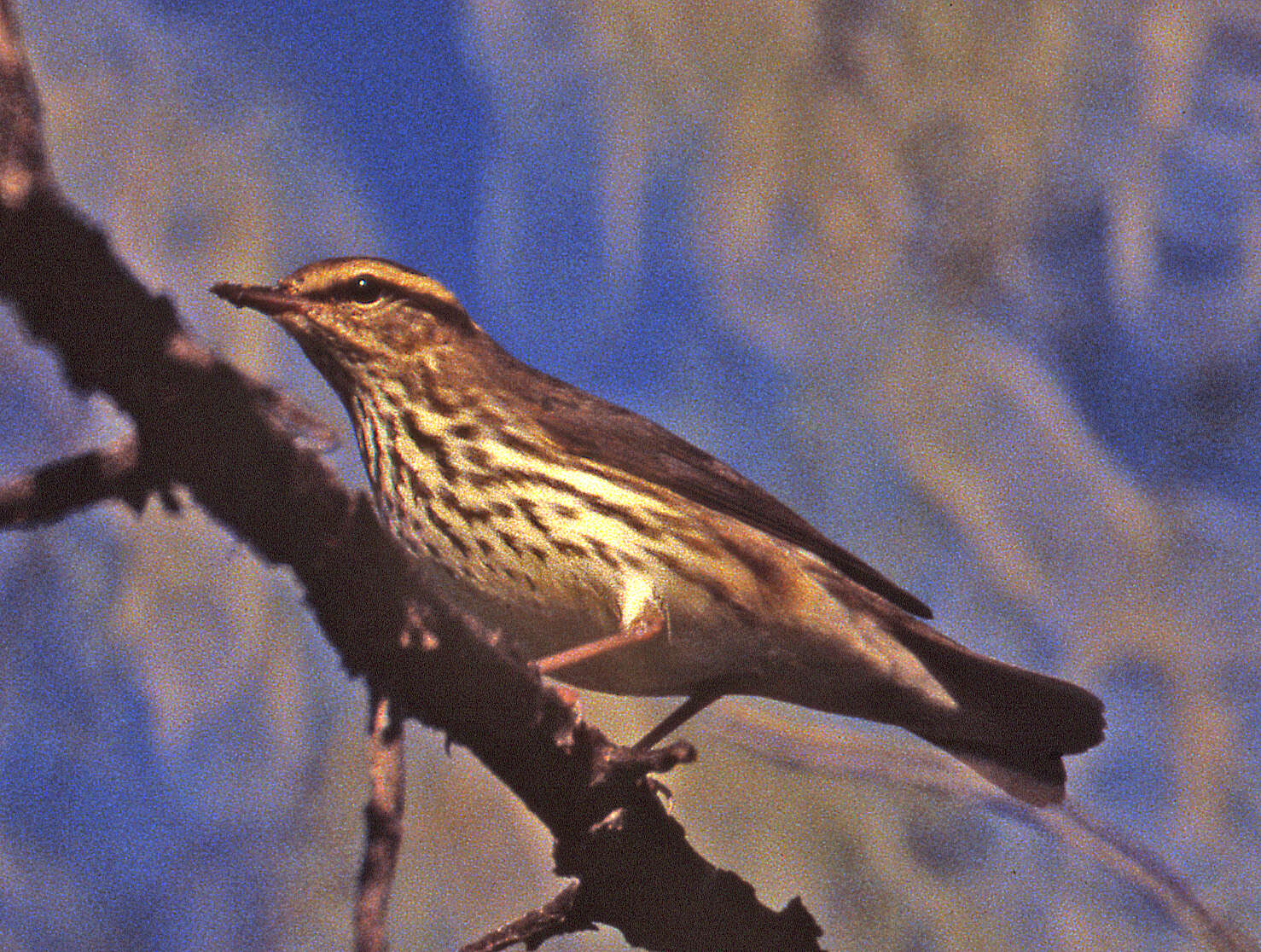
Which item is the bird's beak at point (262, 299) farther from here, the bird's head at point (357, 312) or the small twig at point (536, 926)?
the small twig at point (536, 926)

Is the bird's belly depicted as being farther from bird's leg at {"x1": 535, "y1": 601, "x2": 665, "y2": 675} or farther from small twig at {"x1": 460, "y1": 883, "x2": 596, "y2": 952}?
small twig at {"x1": 460, "y1": 883, "x2": 596, "y2": 952}

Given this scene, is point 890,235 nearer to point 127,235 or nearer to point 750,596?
point 750,596

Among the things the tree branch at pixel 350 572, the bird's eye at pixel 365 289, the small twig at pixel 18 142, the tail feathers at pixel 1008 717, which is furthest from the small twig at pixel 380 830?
the tail feathers at pixel 1008 717

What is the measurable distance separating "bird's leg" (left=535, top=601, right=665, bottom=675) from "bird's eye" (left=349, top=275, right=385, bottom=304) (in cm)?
44

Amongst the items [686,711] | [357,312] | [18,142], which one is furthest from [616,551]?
[18,142]

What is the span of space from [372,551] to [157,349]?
204mm

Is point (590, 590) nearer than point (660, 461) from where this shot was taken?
Yes

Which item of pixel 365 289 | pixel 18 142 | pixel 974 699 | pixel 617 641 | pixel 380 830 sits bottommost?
pixel 380 830

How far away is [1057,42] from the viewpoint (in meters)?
1.68

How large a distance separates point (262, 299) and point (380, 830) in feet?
1.94

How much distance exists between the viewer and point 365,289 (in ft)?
4.42

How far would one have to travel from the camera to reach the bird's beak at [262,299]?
1206 mm

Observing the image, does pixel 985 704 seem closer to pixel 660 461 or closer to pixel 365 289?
pixel 660 461

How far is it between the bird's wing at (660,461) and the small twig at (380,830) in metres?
0.48
